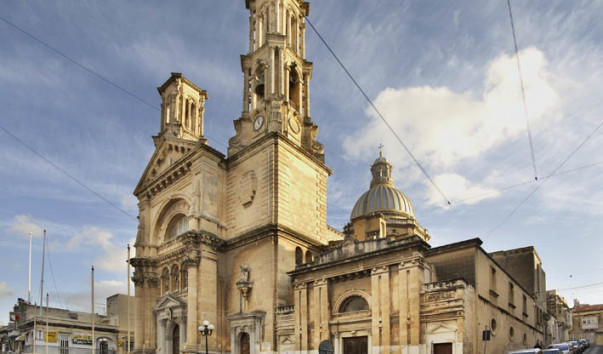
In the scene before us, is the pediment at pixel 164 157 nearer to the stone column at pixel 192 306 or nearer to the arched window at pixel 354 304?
the stone column at pixel 192 306

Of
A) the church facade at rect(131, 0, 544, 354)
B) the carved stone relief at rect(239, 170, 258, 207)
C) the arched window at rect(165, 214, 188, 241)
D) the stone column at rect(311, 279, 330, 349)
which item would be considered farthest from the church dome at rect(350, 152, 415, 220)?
the stone column at rect(311, 279, 330, 349)

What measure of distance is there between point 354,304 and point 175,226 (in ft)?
60.0

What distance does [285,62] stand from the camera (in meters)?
36.8

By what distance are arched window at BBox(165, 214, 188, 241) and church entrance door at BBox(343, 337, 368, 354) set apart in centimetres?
1693

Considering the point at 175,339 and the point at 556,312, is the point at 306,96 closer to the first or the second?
the point at 175,339

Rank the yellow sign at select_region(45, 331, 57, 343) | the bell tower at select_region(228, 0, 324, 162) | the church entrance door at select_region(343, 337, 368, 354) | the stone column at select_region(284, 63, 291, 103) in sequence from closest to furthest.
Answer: the church entrance door at select_region(343, 337, 368, 354) → the bell tower at select_region(228, 0, 324, 162) → the stone column at select_region(284, 63, 291, 103) → the yellow sign at select_region(45, 331, 57, 343)

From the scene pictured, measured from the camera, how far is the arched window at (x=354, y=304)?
83.6 ft

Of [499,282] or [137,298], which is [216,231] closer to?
[137,298]

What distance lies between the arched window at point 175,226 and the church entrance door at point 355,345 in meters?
16.9

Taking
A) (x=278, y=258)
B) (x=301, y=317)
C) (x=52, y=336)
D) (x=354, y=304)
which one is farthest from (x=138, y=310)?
(x=354, y=304)

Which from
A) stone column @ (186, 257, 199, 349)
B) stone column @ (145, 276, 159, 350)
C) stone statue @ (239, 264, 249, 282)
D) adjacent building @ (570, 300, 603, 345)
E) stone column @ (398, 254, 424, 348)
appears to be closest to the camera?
stone column @ (398, 254, 424, 348)

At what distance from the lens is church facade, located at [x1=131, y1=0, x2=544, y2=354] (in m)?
23.3

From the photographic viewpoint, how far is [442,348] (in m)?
21.7

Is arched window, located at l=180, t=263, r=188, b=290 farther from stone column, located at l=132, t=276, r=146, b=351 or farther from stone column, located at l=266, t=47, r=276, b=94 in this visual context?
stone column, located at l=266, t=47, r=276, b=94
